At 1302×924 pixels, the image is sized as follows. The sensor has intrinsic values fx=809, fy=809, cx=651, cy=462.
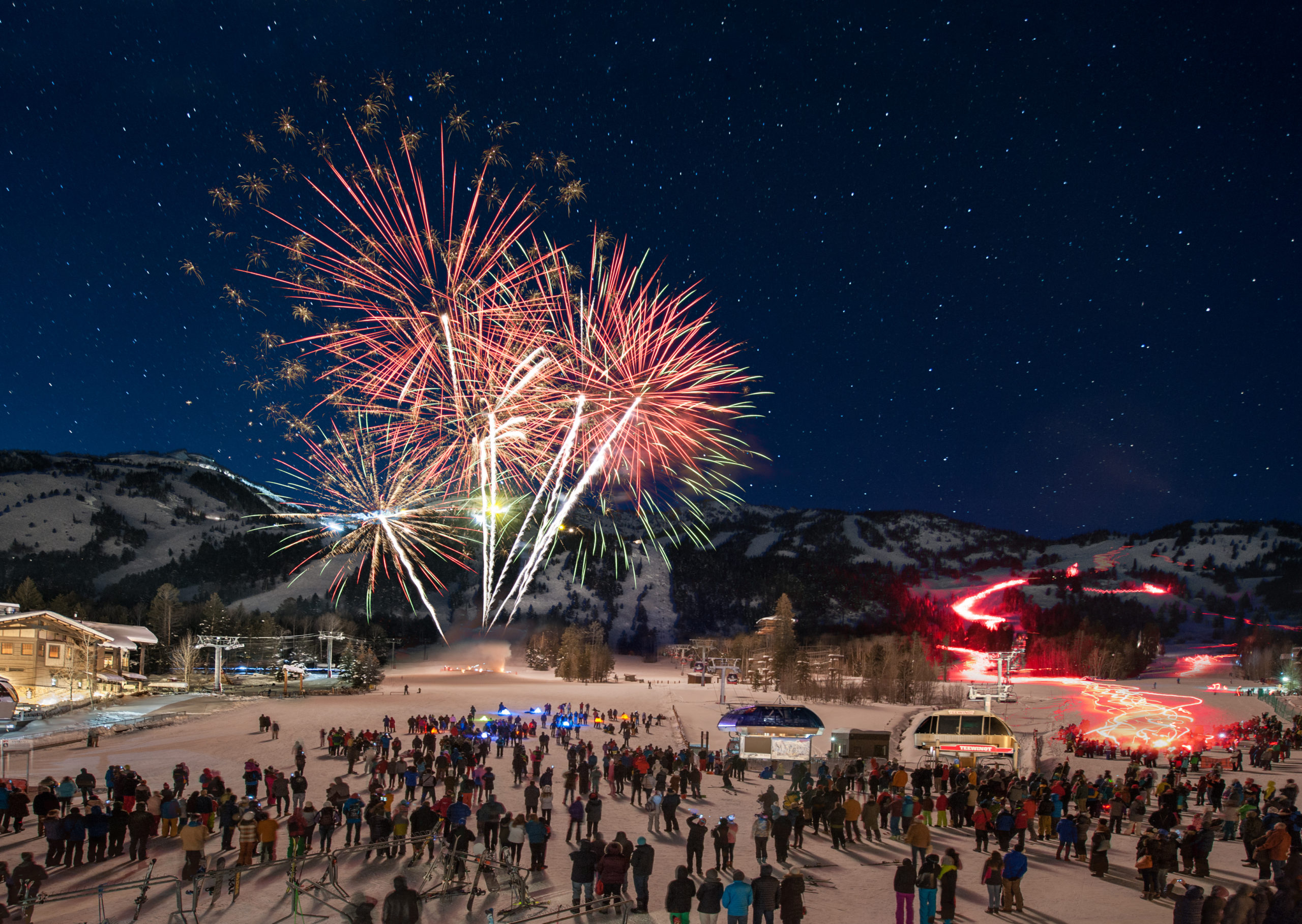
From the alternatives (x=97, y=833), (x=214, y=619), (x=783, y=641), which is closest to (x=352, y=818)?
(x=97, y=833)

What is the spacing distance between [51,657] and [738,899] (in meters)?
49.8

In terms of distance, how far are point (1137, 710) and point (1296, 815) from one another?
165ft

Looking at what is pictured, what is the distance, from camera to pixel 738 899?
9891mm

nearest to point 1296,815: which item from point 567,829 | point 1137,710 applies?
point 567,829

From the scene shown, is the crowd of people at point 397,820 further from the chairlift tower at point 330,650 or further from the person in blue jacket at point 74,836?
the chairlift tower at point 330,650

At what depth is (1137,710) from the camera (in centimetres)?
5928

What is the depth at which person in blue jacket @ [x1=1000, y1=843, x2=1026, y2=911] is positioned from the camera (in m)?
11.6

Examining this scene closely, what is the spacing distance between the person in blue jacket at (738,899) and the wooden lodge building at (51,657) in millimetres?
45922

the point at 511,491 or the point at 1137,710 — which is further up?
the point at 511,491

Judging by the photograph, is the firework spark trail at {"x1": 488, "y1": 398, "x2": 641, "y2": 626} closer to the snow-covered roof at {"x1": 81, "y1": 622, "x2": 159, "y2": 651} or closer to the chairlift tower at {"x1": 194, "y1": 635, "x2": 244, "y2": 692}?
the snow-covered roof at {"x1": 81, "y1": 622, "x2": 159, "y2": 651}

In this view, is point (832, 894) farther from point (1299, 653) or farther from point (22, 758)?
point (1299, 653)

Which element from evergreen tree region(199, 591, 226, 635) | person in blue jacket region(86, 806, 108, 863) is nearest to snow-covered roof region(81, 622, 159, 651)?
evergreen tree region(199, 591, 226, 635)

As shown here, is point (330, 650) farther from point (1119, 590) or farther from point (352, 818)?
point (1119, 590)

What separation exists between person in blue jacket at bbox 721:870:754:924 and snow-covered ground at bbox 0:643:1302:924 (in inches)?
69.6
